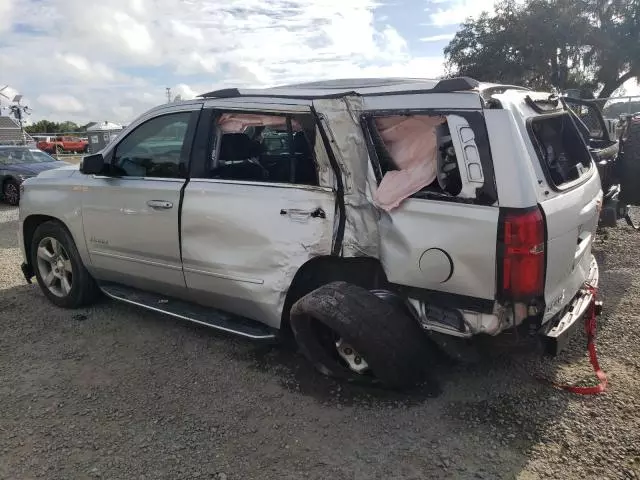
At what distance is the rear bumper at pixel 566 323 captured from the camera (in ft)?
9.78

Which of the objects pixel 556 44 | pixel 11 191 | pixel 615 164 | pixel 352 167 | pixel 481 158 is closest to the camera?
pixel 481 158

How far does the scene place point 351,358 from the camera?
11.1 feet

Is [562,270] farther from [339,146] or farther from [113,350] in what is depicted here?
[113,350]

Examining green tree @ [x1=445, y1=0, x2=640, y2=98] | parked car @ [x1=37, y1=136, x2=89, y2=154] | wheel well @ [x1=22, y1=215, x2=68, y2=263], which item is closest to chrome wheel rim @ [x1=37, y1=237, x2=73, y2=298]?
wheel well @ [x1=22, y1=215, x2=68, y2=263]

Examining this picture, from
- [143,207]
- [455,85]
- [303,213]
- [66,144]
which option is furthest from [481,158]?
[66,144]

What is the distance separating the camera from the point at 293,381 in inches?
142

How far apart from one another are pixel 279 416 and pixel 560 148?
2481 mm

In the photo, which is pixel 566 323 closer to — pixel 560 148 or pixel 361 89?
→ pixel 560 148

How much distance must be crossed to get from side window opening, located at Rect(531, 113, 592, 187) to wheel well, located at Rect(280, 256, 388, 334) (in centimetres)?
113

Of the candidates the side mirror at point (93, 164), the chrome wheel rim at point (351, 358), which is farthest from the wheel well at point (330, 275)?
the side mirror at point (93, 164)

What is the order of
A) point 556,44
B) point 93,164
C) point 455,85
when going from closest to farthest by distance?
point 455,85 → point 93,164 → point 556,44

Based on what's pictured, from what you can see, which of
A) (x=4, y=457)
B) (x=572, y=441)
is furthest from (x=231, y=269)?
(x=572, y=441)

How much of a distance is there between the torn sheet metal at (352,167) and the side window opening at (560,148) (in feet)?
3.19

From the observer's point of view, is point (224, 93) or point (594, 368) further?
point (224, 93)
